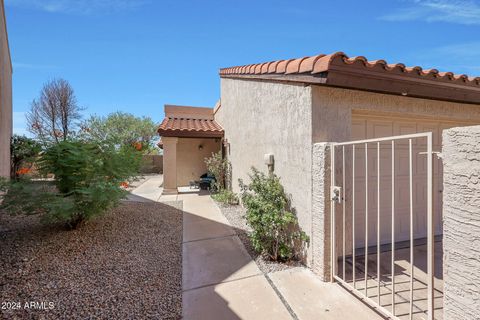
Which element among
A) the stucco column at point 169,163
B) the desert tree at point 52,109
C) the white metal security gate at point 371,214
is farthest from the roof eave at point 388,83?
Result: the desert tree at point 52,109

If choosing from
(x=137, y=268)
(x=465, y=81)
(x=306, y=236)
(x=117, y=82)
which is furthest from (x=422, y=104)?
(x=117, y=82)

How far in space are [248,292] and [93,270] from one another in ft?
9.11

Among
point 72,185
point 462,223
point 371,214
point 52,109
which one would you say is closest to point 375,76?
point 462,223

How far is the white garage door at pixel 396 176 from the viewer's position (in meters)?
4.68

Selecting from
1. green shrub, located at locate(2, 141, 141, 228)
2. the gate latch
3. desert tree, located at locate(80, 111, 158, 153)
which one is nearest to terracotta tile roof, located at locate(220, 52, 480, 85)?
the gate latch

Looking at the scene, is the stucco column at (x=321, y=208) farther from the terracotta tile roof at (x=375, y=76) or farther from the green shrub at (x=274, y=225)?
the terracotta tile roof at (x=375, y=76)

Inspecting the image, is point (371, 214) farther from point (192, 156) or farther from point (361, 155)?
point (192, 156)

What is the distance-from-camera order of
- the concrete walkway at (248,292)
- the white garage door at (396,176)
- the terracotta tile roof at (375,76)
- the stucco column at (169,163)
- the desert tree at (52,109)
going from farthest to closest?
the desert tree at (52,109), the stucco column at (169,163), the white garage door at (396,176), the terracotta tile roof at (375,76), the concrete walkway at (248,292)

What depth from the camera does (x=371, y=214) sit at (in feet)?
15.9

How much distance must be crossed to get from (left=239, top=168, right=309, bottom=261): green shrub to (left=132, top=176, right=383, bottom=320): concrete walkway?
0.40 m

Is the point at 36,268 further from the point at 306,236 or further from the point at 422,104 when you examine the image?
the point at 422,104

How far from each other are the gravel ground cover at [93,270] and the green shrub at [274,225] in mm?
1664

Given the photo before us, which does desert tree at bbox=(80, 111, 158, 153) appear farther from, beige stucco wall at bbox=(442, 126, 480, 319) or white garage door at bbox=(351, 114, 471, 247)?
beige stucco wall at bbox=(442, 126, 480, 319)

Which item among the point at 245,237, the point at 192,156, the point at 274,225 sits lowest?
the point at 245,237
